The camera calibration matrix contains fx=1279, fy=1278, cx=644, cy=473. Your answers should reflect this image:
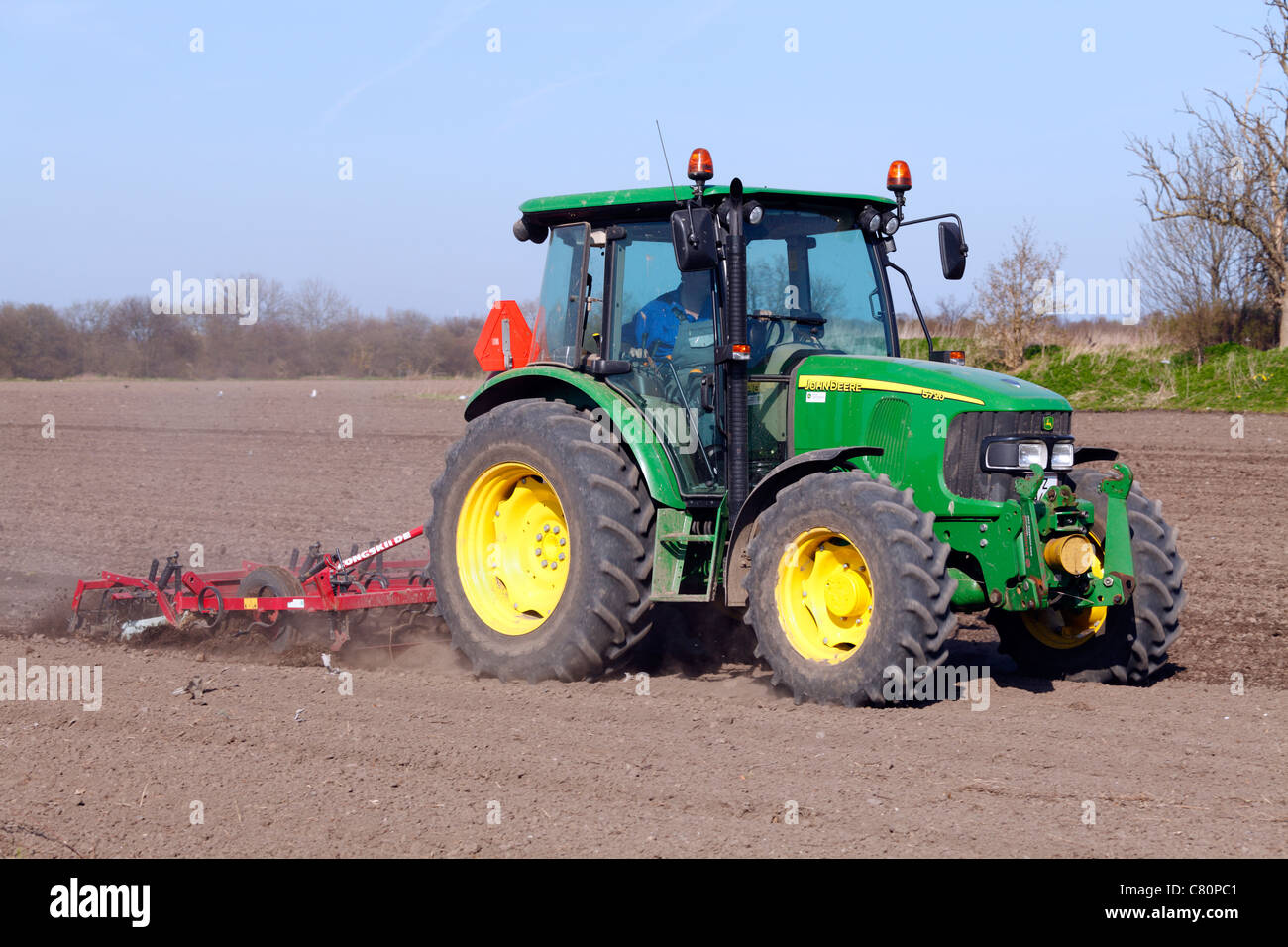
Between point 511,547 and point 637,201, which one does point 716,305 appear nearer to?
point 637,201

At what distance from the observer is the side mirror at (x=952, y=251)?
6723mm

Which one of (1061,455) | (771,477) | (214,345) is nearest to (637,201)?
(771,477)

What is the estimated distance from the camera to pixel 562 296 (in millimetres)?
7152

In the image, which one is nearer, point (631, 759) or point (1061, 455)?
point (631, 759)

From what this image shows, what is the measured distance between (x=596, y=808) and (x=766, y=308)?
3002mm

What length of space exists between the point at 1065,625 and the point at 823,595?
144cm

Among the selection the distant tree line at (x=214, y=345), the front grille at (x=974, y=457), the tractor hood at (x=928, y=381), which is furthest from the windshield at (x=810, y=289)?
the distant tree line at (x=214, y=345)

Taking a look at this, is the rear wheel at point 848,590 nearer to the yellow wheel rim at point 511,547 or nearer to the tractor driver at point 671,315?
the tractor driver at point 671,315

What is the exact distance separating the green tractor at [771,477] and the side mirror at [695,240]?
0.04 ft

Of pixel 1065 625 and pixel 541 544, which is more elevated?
pixel 541 544

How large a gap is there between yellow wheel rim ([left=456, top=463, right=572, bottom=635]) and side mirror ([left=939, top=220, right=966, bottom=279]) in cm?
247

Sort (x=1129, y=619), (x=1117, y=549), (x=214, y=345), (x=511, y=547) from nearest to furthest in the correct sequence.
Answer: (x=1117, y=549)
(x=1129, y=619)
(x=511, y=547)
(x=214, y=345)
